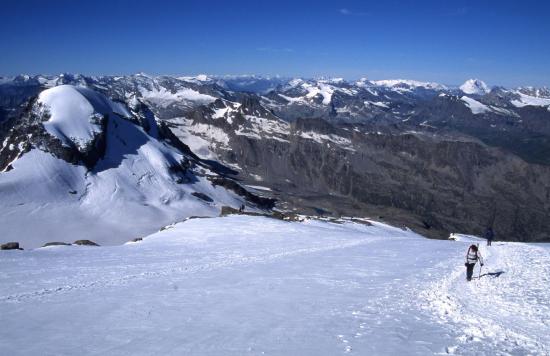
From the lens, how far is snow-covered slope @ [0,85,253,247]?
85.8 m

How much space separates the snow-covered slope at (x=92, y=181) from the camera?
8581 cm

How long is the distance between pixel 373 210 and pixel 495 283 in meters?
160

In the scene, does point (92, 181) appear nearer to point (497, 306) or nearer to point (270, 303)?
point (270, 303)

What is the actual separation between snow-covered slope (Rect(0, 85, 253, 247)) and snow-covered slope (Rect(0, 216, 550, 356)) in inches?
2294

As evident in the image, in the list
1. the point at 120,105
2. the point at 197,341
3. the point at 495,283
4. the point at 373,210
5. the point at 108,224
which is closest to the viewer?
the point at 197,341

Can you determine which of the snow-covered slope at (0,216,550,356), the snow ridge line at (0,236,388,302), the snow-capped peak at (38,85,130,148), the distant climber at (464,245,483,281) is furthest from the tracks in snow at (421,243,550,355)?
the snow-capped peak at (38,85,130,148)

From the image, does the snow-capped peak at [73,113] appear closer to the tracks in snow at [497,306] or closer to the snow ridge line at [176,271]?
the snow ridge line at [176,271]

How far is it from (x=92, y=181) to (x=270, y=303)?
102 metres

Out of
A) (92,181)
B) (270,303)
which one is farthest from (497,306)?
(92,181)

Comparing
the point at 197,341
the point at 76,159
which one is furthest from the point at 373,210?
the point at 197,341

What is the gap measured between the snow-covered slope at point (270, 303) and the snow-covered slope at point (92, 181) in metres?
58.3

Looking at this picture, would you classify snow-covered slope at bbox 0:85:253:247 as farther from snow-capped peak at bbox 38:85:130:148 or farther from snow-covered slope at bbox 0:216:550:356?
snow-covered slope at bbox 0:216:550:356

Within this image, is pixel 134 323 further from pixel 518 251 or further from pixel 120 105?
pixel 120 105

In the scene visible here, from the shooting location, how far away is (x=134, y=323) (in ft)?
50.2
